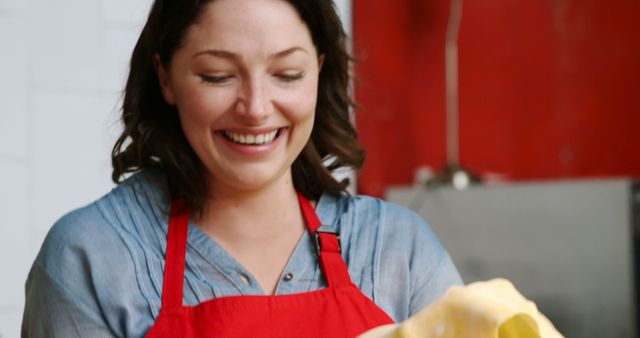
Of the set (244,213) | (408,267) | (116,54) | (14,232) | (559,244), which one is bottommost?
(559,244)

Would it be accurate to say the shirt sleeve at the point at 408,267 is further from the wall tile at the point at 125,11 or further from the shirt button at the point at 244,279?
the wall tile at the point at 125,11

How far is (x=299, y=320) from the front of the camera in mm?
1227

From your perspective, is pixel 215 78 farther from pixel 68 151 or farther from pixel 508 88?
pixel 508 88

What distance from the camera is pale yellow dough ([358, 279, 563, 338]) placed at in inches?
31.5

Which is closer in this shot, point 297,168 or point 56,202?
point 297,168

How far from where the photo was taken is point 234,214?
135 cm

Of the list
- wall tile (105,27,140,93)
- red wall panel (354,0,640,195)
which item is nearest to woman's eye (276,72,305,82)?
wall tile (105,27,140,93)

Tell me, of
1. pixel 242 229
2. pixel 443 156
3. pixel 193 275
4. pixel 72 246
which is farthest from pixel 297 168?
pixel 443 156

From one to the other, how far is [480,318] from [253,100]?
1.66 feet

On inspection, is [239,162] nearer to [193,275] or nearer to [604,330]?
[193,275]

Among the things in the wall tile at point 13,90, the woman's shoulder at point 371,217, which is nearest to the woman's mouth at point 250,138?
the woman's shoulder at point 371,217

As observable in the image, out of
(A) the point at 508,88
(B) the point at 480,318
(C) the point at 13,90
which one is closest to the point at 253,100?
(B) the point at 480,318

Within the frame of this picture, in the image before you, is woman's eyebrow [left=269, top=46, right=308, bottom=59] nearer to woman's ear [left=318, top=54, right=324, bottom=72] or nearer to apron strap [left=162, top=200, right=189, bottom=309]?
woman's ear [left=318, top=54, right=324, bottom=72]

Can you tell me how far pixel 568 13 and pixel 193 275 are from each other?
218 cm
